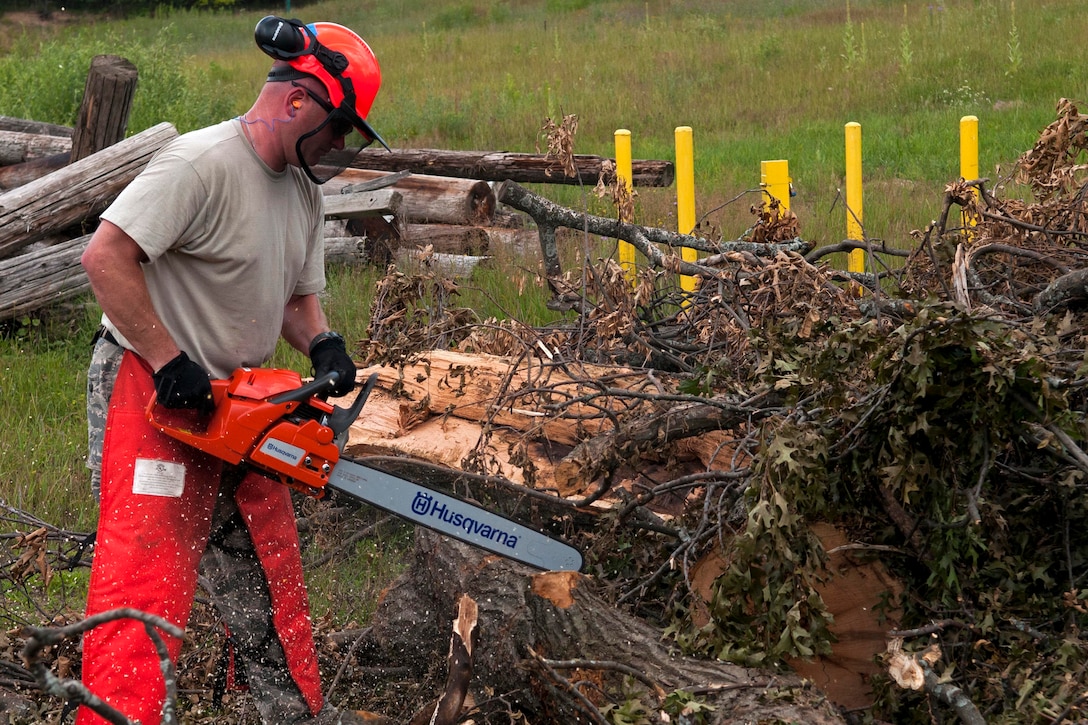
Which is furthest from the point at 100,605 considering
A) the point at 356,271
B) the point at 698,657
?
the point at 356,271

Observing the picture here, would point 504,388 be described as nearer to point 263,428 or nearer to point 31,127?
point 263,428

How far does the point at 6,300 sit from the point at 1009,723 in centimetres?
663

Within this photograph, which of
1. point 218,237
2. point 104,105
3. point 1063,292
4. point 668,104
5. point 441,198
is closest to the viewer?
point 218,237

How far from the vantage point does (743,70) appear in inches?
650

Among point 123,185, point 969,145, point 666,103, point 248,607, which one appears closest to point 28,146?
point 123,185

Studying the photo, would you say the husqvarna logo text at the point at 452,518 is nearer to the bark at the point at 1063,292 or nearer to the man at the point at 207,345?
the man at the point at 207,345

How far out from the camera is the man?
2936mm

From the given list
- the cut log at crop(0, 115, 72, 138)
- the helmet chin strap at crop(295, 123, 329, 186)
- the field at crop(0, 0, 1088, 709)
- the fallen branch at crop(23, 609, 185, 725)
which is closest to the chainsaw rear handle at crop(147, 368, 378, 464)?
the helmet chin strap at crop(295, 123, 329, 186)

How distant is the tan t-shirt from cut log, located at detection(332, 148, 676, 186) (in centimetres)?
443

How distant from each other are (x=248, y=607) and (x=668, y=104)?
12719 mm

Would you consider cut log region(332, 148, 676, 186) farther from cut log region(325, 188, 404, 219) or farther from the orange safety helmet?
the orange safety helmet

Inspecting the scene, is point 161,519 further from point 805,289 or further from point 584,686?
point 805,289

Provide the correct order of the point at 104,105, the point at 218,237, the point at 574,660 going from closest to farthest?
the point at 574,660 → the point at 218,237 → the point at 104,105

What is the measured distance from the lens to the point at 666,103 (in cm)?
1505
